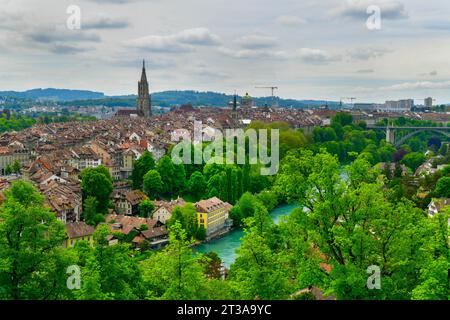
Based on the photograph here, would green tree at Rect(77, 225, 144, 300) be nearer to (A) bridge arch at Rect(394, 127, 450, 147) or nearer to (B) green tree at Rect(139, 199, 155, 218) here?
(B) green tree at Rect(139, 199, 155, 218)

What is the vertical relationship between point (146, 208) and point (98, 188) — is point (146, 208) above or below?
below

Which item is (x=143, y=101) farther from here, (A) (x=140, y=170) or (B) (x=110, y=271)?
(B) (x=110, y=271)

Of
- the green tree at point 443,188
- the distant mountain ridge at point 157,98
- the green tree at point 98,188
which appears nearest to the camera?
the green tree at point 443,188

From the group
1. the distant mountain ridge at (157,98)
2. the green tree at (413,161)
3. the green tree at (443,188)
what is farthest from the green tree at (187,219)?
the distant mountain ridge at (157,98)

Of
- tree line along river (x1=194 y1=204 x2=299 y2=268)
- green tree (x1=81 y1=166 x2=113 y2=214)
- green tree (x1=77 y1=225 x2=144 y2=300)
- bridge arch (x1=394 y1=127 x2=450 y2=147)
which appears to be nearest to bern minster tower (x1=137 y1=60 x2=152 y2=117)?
bridge arch (x1=394 y1=127 x2=450 y2=147)

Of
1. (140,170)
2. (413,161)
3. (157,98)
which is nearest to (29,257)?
(140,170)

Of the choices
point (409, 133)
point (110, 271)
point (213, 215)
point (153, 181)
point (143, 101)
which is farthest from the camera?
point (143, 101)

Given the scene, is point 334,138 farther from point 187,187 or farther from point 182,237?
point 182,237

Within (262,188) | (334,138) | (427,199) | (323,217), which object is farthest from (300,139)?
(323,217)

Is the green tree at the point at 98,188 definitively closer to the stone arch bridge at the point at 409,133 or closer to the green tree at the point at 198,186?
the green tree at the point at 198,186
